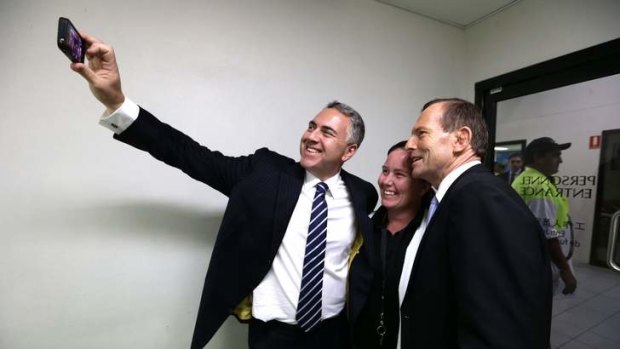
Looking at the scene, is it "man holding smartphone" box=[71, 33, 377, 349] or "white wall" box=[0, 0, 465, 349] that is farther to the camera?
"white wall" box=[0, 0, 465, 349]

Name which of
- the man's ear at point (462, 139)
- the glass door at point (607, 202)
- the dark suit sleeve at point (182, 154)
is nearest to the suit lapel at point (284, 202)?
the dark suit sleeve at point (182, 154)

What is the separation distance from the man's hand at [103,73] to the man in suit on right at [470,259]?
990 millimetres

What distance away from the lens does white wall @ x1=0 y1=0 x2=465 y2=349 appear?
3.92ft

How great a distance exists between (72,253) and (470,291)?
149cm

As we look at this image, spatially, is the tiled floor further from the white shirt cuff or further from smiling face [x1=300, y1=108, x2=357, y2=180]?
the white shirt cuff

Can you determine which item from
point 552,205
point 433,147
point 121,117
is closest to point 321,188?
point 433,147

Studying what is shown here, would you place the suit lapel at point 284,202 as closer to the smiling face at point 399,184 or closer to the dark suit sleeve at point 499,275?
the smiling face at point 399,184

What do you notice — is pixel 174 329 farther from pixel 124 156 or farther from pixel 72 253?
pixel 124 156

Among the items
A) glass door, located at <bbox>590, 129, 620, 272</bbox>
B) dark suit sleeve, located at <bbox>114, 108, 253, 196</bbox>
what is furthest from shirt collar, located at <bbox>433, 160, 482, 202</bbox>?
glass door, located at <bbox>590, 129, 620, 272</bbox>

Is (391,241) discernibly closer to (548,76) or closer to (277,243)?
(277,243)

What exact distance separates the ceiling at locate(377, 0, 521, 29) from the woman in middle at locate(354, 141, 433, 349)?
3.83ft

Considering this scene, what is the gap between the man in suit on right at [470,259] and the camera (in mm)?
684

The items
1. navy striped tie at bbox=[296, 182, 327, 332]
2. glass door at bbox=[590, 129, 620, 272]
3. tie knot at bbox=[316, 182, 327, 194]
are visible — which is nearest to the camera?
navy striped tie at bbox=[296, 182, 327, 332]

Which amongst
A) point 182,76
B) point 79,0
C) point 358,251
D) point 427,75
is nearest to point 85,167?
point 182,76
